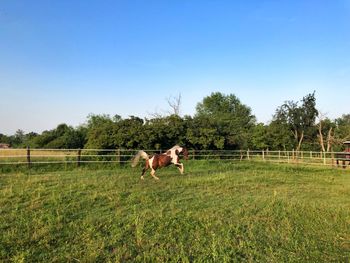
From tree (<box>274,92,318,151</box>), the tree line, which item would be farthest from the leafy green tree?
tree (<box>274,92,318,151</box>)

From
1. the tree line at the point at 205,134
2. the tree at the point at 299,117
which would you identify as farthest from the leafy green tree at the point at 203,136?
the tree at the point at 299,117

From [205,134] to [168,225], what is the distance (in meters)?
20.7

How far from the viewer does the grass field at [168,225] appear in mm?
4664

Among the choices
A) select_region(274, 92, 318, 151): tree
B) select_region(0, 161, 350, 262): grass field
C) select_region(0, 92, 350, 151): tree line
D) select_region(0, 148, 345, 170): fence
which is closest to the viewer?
select_region(0, 161, 350, 262): grass field

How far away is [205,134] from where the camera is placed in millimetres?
26484

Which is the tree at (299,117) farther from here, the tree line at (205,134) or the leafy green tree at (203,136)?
the leafy green tree at (203,136)

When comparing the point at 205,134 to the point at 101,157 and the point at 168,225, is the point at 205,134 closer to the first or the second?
the point at 101,157

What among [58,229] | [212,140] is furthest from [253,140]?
[58,229]

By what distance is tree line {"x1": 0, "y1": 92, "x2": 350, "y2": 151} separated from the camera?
929 inches

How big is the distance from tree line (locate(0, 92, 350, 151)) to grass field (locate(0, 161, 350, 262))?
13.7 meters

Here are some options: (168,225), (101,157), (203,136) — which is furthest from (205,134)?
(168,225)

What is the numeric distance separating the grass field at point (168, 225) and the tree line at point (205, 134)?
1366cm

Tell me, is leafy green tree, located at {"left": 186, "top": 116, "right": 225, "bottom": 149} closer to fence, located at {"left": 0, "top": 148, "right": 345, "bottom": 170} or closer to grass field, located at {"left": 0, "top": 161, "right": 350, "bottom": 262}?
fence, located at {"left": 0, "top": 148, "right": 345, "bottom": 170}

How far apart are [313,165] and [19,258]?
22035mm
